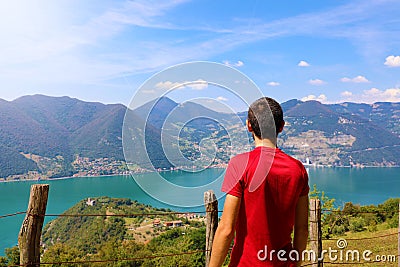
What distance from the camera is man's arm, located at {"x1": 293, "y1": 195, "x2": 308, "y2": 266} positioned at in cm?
187

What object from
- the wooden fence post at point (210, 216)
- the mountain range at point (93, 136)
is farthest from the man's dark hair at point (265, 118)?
the mountain range at point (93, 136)

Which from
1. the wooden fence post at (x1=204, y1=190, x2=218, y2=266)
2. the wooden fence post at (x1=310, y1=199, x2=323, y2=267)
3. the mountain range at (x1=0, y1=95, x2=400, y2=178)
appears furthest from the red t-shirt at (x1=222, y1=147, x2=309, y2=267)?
the mountain range at (x1=0, y1=95, x2=400, y2=178)

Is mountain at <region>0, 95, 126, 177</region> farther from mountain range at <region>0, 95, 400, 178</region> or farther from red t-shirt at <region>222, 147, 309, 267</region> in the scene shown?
red t-shirt at <region>222, 147, 309, 267</region>

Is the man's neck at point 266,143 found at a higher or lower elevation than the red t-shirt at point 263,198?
higher

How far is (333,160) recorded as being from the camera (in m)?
117

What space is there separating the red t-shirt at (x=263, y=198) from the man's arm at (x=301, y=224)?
9cm

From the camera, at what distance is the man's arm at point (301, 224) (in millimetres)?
1865

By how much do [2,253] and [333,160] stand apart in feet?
325

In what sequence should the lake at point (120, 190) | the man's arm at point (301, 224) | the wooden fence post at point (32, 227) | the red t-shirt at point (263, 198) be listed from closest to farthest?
the red t-shirt at point (263, 198) → the man's arm at point (301, 224) → the wooden fence post at point (32, 227) → the lake at point (120, 190)

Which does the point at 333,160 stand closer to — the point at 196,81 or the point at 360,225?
the point at 360,225

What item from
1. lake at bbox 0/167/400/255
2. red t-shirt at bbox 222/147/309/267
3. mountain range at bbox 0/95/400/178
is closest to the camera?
red t-shirt at bbox 222/147/309/267

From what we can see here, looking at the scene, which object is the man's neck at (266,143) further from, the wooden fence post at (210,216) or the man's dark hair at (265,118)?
Answer: the wooden fence post at (210,216)

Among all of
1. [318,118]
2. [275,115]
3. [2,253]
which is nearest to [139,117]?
[275,115]

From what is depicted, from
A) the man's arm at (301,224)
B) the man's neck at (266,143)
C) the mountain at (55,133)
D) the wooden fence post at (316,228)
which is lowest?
the wooden fence post at (316,228)
